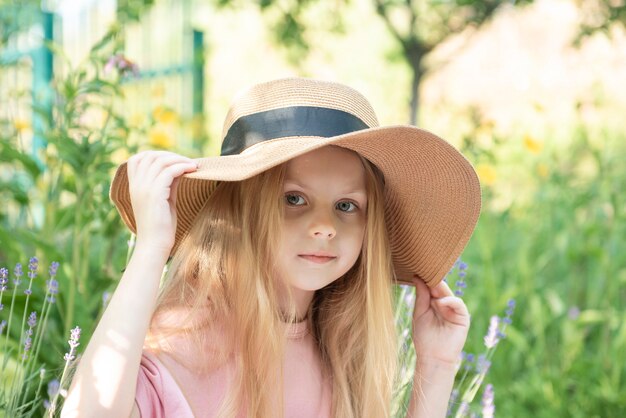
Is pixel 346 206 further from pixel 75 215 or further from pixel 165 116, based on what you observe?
pixel 165 116

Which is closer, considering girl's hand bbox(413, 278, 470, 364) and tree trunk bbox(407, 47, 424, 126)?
girl's hand bbox(413, 278, 470, 364)

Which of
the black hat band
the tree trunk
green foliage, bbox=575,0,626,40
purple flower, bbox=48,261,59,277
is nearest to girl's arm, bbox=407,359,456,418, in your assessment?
the black hat band

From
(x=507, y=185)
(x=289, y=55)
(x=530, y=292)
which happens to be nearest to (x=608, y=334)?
(x=530, y=292)

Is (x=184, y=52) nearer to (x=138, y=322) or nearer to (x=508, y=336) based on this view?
(x=508, y=336)

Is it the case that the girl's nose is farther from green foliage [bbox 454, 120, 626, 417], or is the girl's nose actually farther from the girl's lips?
green foliage [bbox 454, 120, 626, 417]

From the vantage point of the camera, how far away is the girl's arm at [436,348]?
1.92 meters

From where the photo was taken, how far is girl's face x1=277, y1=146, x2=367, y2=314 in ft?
5.52

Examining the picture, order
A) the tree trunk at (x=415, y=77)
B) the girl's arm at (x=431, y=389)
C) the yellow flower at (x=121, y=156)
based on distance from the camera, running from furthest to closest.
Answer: the tree trunk at (x=415, y=77) < the yellow flower at (x=121, y=156) < the girl's arm at (x=431, y=389)

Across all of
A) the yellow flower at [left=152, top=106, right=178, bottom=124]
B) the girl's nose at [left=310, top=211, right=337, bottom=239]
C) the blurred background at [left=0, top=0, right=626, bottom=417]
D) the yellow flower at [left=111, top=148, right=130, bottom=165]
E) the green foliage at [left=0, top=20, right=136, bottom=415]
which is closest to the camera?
the girl's nose at [left=310, top=211, right=337, bottom=239]

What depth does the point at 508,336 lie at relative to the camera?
10.7ft

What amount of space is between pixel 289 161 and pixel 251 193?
10cm

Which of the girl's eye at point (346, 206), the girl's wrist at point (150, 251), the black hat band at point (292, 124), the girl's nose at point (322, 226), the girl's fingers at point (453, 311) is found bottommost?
the girl's fingers at point (453, 311)

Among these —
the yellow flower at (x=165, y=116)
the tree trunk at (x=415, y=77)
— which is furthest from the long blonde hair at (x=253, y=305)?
the tree trunk at (x=415, y=77)

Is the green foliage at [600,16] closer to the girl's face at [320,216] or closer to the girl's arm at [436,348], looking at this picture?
the girl's arm at [436,348]
